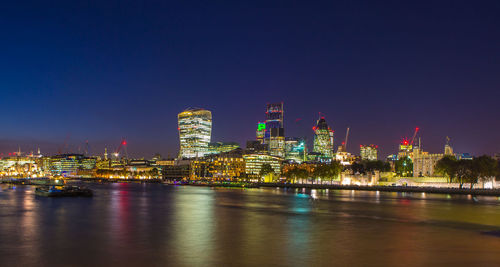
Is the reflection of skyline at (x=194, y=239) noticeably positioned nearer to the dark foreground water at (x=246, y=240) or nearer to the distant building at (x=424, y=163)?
the dark foreground water at (x=246, y=240)

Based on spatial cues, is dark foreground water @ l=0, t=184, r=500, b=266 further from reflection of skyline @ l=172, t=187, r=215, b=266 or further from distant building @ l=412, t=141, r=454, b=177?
distant building @ l=412, t=141, r=454, b=177

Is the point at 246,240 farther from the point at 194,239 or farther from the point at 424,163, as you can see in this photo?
the point at 424,163

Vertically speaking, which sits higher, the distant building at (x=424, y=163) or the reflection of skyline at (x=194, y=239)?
the distant building at (x=424, y=163)

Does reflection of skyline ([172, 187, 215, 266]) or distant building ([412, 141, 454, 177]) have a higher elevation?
distant building ([412, 141, 454, 177])

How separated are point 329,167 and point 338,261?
13814cm

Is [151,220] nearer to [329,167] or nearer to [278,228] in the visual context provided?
[278,228]

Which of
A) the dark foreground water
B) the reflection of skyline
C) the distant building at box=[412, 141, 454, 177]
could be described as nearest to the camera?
the dark foreground water

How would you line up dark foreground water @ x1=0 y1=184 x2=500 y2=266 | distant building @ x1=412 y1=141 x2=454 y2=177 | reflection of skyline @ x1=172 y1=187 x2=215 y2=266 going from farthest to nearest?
1. distant building @ x1=412 y1=141 x2=454 y2=177
2. reflection of skyline @ x1=172 y1=187 x2=215 y2=266
3. dark foreground water @ x1=0 y1=184 x2=500 y2=266

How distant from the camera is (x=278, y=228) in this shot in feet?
124

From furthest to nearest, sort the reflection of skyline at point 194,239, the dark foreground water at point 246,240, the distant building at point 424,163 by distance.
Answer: the distant building at point 424,163 → the reflection of skyline at point 194,239 → the dark foreground water at point 246,240

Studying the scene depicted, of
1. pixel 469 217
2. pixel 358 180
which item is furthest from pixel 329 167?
pixel 469 217

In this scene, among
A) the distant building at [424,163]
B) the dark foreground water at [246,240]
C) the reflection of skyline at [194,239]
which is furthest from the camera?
the distant building at [424,163]

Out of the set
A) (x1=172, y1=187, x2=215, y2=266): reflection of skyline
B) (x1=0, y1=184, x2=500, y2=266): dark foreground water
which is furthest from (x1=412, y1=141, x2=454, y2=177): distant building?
(x1=172, y1=187, x2=215, y2=266): reflection of skyline

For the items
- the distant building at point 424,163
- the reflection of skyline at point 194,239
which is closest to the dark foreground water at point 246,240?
the reflection of skyline at point 194,239
